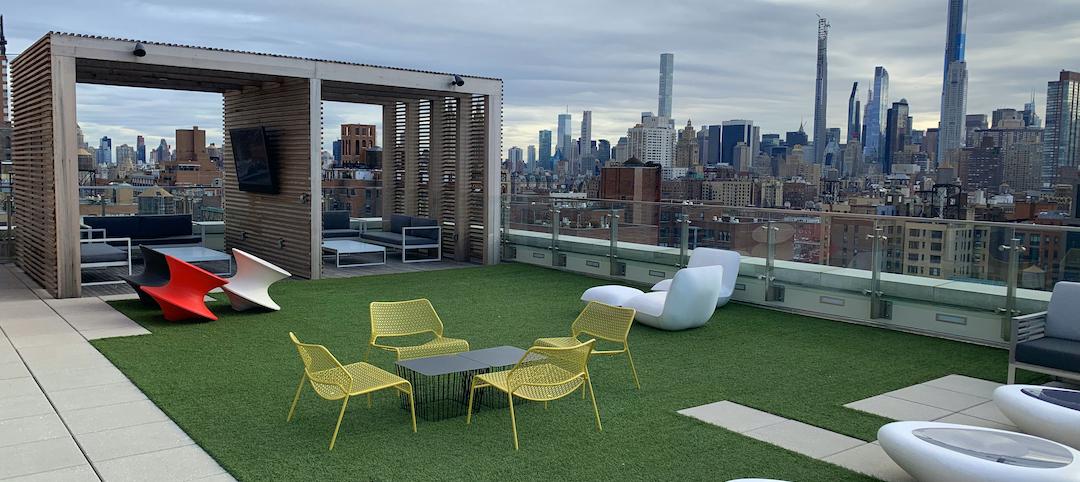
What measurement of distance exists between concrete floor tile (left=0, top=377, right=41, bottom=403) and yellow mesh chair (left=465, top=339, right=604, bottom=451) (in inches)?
133

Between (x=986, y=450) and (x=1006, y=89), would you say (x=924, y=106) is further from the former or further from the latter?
(x=986, y=450)

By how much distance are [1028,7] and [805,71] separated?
16363mm

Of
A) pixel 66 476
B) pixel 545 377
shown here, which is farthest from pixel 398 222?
pixel 66 476

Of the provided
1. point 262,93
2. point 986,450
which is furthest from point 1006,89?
point 986,450

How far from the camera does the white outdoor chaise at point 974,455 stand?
3682 mm

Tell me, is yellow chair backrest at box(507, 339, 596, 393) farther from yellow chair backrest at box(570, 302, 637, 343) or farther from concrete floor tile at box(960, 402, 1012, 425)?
concrete floor tile at box(960, 402, 1012, 425)

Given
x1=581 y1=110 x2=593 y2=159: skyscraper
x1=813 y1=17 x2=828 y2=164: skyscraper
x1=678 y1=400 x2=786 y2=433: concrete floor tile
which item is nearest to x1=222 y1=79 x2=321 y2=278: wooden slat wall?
x1=678 y1=400 x2=786 y2=433: concrete floor tile

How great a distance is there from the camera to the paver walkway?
4402mm

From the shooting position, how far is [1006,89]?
20.2 meters

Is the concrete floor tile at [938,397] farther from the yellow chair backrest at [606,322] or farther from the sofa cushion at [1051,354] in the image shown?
the yellow chair backrest at [606,322]

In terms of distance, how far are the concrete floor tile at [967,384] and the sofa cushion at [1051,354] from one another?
381mm

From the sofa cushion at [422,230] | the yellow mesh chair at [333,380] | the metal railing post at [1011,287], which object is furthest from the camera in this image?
the sofa cushion at [422,230]

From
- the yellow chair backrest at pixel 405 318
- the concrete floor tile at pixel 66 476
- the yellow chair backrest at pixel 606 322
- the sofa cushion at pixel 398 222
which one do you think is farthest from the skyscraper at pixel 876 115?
the concrete floor tile at pixel 66 476

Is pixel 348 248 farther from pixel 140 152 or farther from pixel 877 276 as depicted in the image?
pixel 140 152
